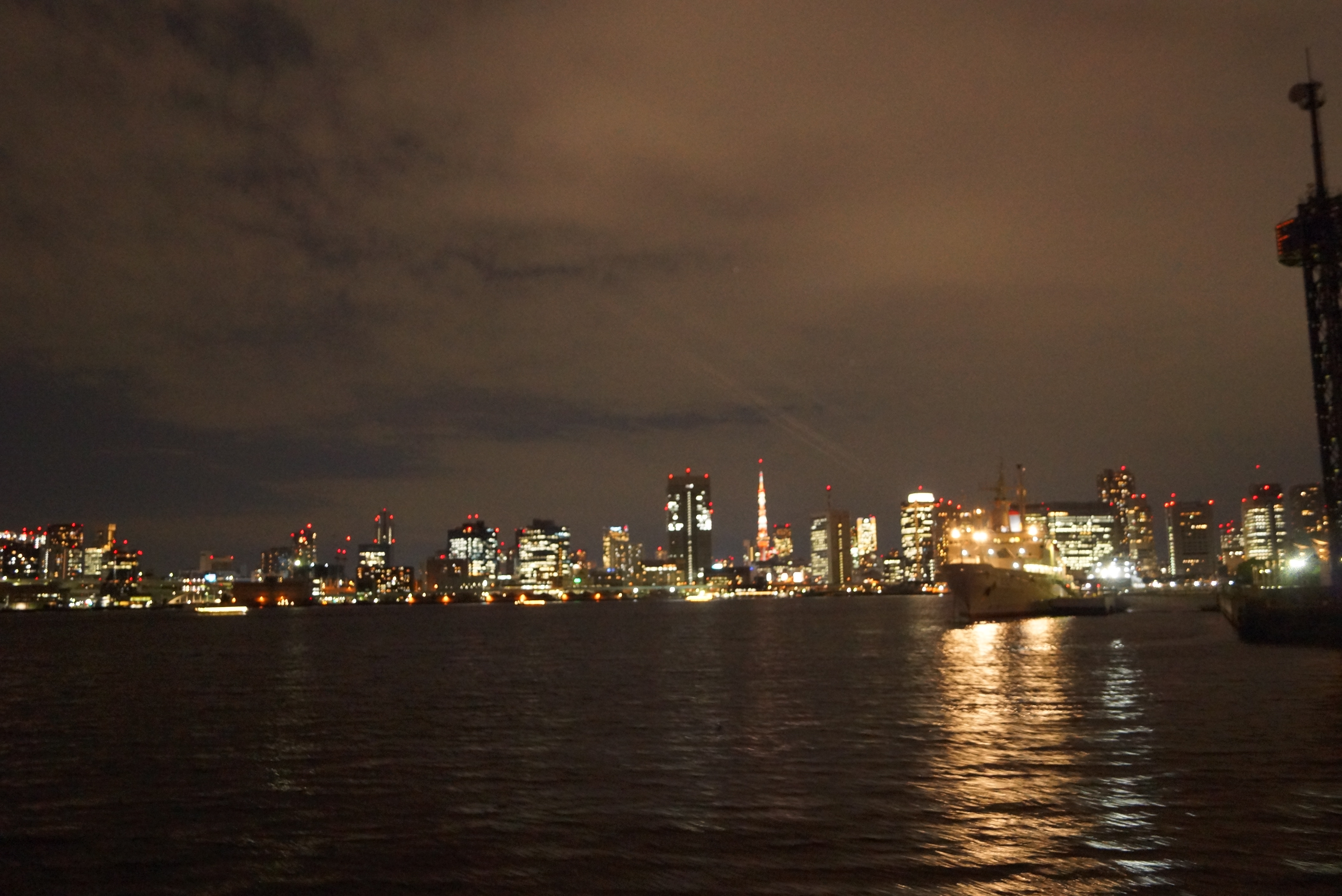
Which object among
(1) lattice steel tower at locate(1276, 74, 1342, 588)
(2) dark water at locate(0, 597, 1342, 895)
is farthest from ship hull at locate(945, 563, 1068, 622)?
(2) dark water at locate(0, 597, 1342, 895)

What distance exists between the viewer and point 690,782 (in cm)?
2244

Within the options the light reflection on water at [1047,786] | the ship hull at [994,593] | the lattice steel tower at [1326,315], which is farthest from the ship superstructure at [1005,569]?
the light reflection on water at [1047,786]

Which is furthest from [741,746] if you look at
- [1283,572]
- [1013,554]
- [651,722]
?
[1013,554]

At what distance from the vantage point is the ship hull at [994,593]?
373 ft

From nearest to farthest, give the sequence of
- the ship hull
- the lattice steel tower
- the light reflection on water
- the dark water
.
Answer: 1. the light reflection on water
2. the dark water
3. the lattice steel tower
4. the ship hull

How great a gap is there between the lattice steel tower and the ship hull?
48.4 meters

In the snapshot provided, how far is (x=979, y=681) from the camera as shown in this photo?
4503 centimetres

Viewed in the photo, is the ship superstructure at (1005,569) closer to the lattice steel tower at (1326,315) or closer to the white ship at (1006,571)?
the white ship at (1006,571)

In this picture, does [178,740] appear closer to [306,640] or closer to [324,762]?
[324,762]

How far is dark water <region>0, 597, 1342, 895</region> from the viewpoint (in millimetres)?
15516

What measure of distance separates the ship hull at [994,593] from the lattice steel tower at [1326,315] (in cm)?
4842

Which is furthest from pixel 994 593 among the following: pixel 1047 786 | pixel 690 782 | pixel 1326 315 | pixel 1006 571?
pixel 690 782

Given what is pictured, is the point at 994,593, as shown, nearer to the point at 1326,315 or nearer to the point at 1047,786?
the point at 1326,315

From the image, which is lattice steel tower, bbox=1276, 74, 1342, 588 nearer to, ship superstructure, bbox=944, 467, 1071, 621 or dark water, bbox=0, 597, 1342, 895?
dark water, bbox=0, 597, 1342, 895
